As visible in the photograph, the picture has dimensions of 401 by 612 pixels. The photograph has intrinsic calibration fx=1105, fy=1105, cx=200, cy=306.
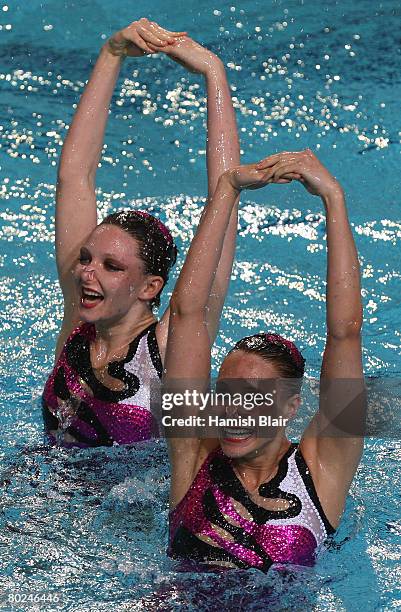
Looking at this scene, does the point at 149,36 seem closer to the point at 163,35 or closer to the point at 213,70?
the point at 163,35

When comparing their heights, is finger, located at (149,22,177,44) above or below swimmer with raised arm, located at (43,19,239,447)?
above

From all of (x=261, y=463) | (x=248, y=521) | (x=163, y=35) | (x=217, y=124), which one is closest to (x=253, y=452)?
(x=261, y=463)

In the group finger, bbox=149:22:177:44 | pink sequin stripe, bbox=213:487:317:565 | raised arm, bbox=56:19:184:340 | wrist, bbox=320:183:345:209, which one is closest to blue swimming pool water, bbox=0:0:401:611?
pink sequin stripe, bbox=213:487:317:565

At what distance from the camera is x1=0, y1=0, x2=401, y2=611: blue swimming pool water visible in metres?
3.34

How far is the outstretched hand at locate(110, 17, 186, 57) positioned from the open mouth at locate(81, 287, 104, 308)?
32.8 inches

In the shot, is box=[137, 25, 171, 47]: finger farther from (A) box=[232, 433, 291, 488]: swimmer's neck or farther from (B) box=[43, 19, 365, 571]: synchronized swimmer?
(A) box=[232, 433, 291, 488]: swimmer's neck

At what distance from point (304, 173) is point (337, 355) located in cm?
47

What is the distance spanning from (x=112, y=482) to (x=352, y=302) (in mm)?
1314

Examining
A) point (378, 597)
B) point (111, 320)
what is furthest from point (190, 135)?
point (378, 597)

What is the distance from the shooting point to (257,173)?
2.82 meters

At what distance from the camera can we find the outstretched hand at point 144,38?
3691 mm

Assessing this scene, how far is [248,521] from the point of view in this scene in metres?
3.01

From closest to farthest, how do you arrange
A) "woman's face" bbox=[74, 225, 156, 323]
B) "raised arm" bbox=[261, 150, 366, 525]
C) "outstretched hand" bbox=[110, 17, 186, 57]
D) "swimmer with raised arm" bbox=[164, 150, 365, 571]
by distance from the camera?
"raised arm" bbox=[261, 150, 366, 525]
"swimmer with raised arm" bbox=[164, 150, 365, 571]
"woman's face" bbox=[74, 225, 156, 323]
"outstretched hand" bbox=[110, 17, 186, 57]

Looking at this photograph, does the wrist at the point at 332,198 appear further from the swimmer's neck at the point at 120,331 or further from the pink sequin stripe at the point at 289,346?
the swimmer's neck at the point at 120,331
